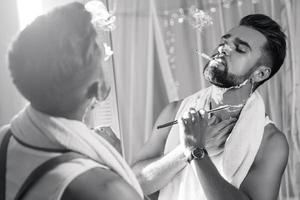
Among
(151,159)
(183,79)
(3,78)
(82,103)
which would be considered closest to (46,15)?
(82,103)

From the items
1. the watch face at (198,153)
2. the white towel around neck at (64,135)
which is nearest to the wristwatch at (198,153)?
the watch face at (198,153)

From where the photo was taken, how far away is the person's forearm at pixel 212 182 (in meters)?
1.05

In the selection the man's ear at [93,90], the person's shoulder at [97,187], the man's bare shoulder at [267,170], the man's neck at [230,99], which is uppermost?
the man's ear at [93,90]

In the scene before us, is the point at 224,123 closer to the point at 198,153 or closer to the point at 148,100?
the point at 198,153

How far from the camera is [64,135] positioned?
1.96ft

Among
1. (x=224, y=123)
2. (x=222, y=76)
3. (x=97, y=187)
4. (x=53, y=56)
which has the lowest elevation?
(x=224, y=123)

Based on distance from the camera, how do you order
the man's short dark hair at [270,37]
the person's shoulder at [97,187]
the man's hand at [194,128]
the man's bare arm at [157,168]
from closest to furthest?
the person's shoulder at [97,187]
the man's hand at [194,128]
the man's bare arm at [157,168]
the man's short dark hair at [270,37]

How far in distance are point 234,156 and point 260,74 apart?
0.27 meters

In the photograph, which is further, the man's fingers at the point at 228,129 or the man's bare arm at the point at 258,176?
the man's fingers at the point at 228,129

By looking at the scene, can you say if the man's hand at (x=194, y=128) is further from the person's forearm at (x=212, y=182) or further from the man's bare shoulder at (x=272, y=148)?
the man's bare shoulder at (x=272, y=148)

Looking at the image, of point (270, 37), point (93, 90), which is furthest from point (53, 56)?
point (270, 37)

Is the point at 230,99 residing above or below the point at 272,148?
above

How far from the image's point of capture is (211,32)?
4.61ft

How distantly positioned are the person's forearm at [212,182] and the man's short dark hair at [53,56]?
20.9 inches
